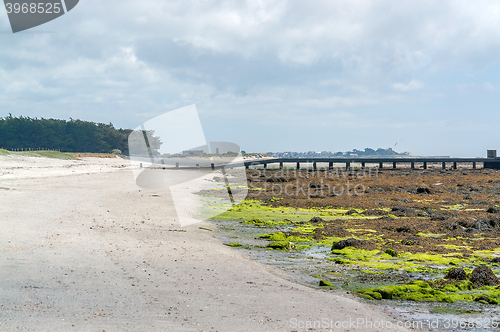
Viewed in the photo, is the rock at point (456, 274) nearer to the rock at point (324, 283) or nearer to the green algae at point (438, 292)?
the green algae at point (438, 292)

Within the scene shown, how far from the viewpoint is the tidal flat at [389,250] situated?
7.83 m

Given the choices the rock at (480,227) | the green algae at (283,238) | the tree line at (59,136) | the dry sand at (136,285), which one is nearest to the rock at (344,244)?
the green algae at (283,238)

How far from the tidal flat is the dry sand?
0.97 m

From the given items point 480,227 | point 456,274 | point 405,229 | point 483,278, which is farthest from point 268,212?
point 483,278

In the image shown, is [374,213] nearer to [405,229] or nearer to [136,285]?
[405,229]

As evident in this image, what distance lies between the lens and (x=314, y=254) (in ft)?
39.1

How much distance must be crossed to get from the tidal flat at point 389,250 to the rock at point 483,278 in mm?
18

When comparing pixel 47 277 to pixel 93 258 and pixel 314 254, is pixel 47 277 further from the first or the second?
pixel 314 254

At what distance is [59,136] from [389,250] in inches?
3644

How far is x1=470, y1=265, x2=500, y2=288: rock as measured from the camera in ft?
28.3

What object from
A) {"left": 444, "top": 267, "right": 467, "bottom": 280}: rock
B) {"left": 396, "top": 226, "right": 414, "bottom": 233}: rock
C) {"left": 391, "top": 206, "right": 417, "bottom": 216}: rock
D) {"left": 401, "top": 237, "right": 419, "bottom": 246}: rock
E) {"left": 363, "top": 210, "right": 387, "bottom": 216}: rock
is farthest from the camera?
{"left": 363, "top": 210, "right": 387, "bottom": 216}: rock

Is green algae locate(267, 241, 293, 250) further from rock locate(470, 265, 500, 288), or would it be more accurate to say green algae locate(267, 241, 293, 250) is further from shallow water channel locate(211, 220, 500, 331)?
rock locate(470, 265, 500, 288)

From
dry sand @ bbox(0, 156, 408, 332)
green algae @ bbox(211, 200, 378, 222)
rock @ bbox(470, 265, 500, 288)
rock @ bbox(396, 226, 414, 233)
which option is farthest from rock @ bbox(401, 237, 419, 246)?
green algae @ bbox(211, 200, 378, 222)

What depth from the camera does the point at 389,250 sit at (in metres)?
11.8
